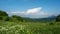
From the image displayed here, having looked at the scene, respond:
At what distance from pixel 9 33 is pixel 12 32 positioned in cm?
21

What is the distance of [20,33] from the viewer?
33.5ft

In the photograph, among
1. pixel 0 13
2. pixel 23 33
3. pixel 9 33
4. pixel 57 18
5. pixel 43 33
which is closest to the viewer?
pixel 9 33

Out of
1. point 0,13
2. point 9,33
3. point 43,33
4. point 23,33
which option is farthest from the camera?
point 0,13

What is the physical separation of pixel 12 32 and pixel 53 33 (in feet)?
18.4

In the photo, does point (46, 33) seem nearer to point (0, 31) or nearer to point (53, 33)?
point (53, 33)

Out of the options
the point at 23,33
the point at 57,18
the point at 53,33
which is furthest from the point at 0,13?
the point at 23,33

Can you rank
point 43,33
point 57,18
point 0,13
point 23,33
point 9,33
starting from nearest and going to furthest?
point 9,33 → point 23,33 → point 43,33 → point 57,18 → point 0,13

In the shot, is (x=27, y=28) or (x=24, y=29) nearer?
(x=24, y=29)

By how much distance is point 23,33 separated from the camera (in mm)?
10688

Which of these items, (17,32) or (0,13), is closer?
(17,32)

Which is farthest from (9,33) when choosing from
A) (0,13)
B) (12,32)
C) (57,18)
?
(0,13)

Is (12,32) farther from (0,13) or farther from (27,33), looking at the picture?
(0,13)

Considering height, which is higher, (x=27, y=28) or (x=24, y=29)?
(x=24, y=29)

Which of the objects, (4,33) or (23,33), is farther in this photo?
(23,33)
